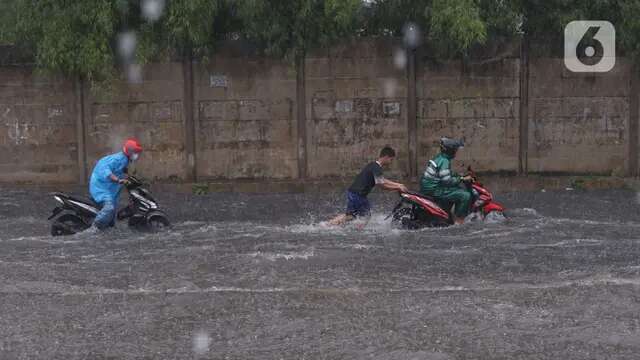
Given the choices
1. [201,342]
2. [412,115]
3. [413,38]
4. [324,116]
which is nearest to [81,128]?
[324,116]

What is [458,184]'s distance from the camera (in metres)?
12.4

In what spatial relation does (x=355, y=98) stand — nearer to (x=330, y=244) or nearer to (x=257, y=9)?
(x=257, y=9)

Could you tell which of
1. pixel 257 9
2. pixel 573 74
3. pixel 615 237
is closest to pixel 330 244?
pixel 615 237

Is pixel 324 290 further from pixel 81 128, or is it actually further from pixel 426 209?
pixel 81 128

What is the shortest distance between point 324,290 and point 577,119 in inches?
422

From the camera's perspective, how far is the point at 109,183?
40.3ft

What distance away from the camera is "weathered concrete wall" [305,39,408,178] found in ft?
56.7

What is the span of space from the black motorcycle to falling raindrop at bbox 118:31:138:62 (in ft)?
17.6

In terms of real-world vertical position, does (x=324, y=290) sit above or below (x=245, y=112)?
below

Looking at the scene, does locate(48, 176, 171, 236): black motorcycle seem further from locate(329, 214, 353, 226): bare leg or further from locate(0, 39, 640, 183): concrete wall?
locate(0, 39, 640, 183): concrete wall

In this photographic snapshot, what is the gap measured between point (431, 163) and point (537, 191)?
16.7 ft

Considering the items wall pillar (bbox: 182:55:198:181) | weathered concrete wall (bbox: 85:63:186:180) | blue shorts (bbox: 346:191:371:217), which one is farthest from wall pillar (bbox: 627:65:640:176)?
weathered concrete wall (bbox: 85:63:186:180)

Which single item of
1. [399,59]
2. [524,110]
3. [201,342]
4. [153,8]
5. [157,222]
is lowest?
[201,342]

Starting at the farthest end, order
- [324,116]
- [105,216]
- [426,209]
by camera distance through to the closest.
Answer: [324,116] < [426,209] < [105,216]
